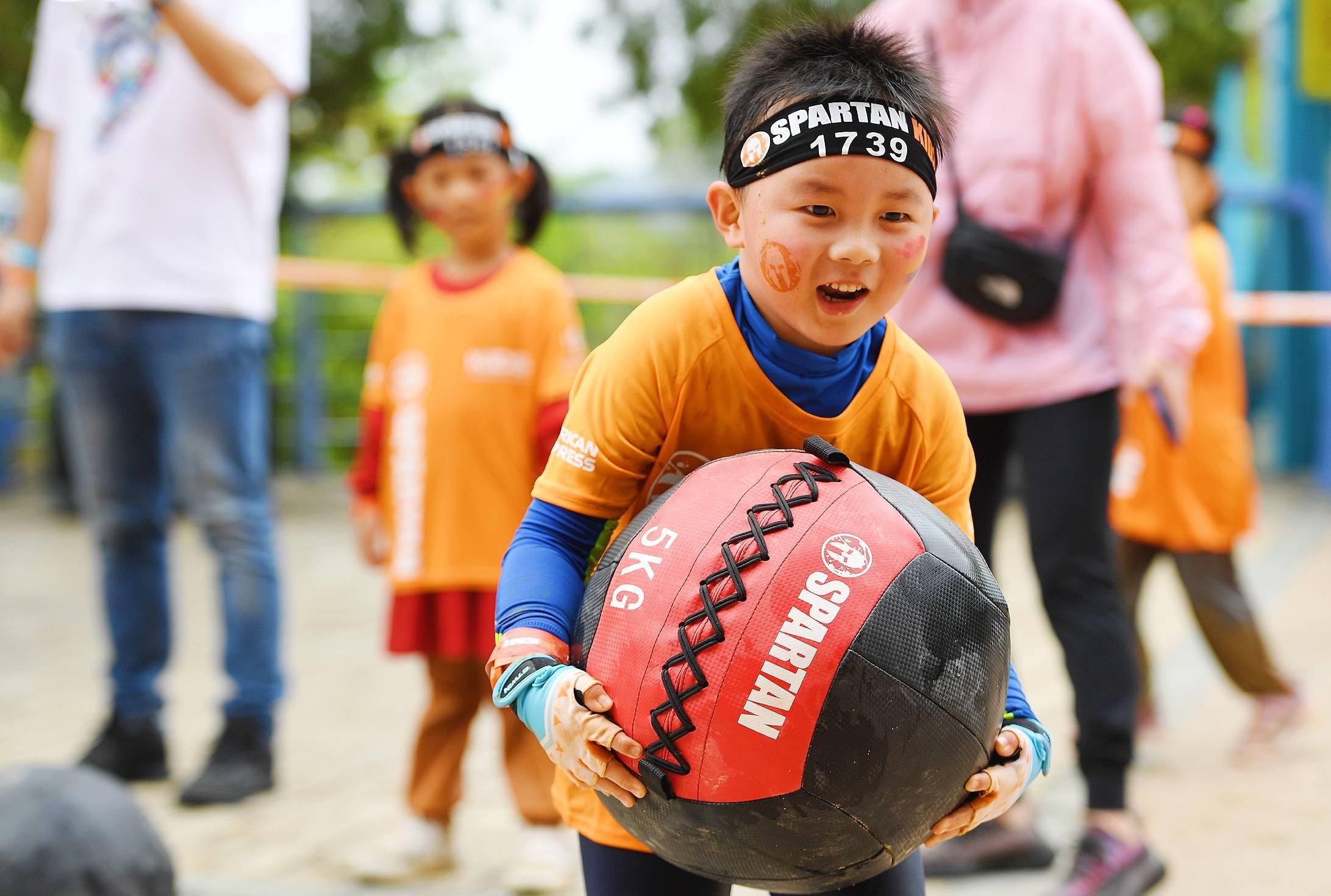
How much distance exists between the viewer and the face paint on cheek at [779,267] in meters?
1.81

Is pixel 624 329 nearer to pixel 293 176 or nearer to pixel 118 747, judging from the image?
pixel 118 747

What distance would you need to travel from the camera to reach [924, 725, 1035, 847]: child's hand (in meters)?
1.78

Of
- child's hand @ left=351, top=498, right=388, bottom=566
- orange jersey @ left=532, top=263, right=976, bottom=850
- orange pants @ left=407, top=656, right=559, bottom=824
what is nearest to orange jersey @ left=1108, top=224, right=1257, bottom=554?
orange pants @ left=407, top=656, right=559, bottom=824

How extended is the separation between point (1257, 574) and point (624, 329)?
6.85 m

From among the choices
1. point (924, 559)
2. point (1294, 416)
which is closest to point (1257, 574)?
point (1294, 416)

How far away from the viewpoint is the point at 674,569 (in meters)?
1.71

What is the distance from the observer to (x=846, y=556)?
1.69m

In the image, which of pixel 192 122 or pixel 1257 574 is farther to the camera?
pixel 1257 574

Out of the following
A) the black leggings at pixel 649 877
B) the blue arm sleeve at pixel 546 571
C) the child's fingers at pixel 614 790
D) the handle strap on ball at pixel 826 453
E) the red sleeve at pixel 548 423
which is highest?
the handle strap on ball at pixel 826 453

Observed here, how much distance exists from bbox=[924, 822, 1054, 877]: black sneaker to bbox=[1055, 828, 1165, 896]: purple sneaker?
0.85 feet

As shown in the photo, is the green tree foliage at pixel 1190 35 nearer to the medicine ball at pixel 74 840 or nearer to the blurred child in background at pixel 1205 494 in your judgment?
the blurred child in background at pixel 1205 494

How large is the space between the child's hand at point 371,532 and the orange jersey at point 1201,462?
244 cm

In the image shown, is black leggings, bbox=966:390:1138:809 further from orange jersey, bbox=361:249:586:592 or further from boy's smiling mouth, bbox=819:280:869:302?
boy's smiling mouth, bbox=819:280:869:302

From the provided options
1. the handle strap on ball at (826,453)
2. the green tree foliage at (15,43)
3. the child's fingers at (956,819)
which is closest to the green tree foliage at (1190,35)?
the green tree foliage at (15,43)
